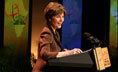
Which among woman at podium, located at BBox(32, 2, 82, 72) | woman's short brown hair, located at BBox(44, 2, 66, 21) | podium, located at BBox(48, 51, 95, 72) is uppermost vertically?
woman's short brown hair, located at BBox(44, 2, 66, 21)

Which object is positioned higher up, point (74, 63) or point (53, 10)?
point (53, 10)

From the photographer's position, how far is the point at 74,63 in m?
1.81

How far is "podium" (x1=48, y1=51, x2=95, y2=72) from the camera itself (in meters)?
1.80

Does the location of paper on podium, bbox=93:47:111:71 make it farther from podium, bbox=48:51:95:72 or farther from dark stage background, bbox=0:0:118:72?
dark stage background, bbox=0:0:118:72

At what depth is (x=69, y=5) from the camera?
5633 millimetres

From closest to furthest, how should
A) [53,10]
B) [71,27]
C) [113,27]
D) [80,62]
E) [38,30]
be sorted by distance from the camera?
1. [80,62]
2. [53,10]
3. [113,27]
4. [71,27]
5. [38,30]

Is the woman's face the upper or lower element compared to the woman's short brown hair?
lower

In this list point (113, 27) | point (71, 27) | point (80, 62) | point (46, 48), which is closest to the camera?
point (80, 62)

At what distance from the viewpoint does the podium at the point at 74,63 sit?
1.80 m

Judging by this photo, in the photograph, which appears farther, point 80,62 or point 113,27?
point 113,27

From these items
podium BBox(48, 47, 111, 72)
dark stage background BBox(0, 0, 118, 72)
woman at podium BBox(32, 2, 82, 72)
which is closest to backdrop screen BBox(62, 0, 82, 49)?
dark stage background BBox(0, 0, 118, 72)

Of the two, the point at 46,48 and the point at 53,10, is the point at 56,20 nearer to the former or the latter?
the point at 53,10

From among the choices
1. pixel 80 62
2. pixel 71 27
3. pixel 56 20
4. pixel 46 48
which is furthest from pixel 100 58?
pixel 71 27

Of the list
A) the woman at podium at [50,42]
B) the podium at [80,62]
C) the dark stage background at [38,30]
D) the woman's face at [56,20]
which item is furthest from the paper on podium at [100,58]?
the dark stage background at [38,30]
